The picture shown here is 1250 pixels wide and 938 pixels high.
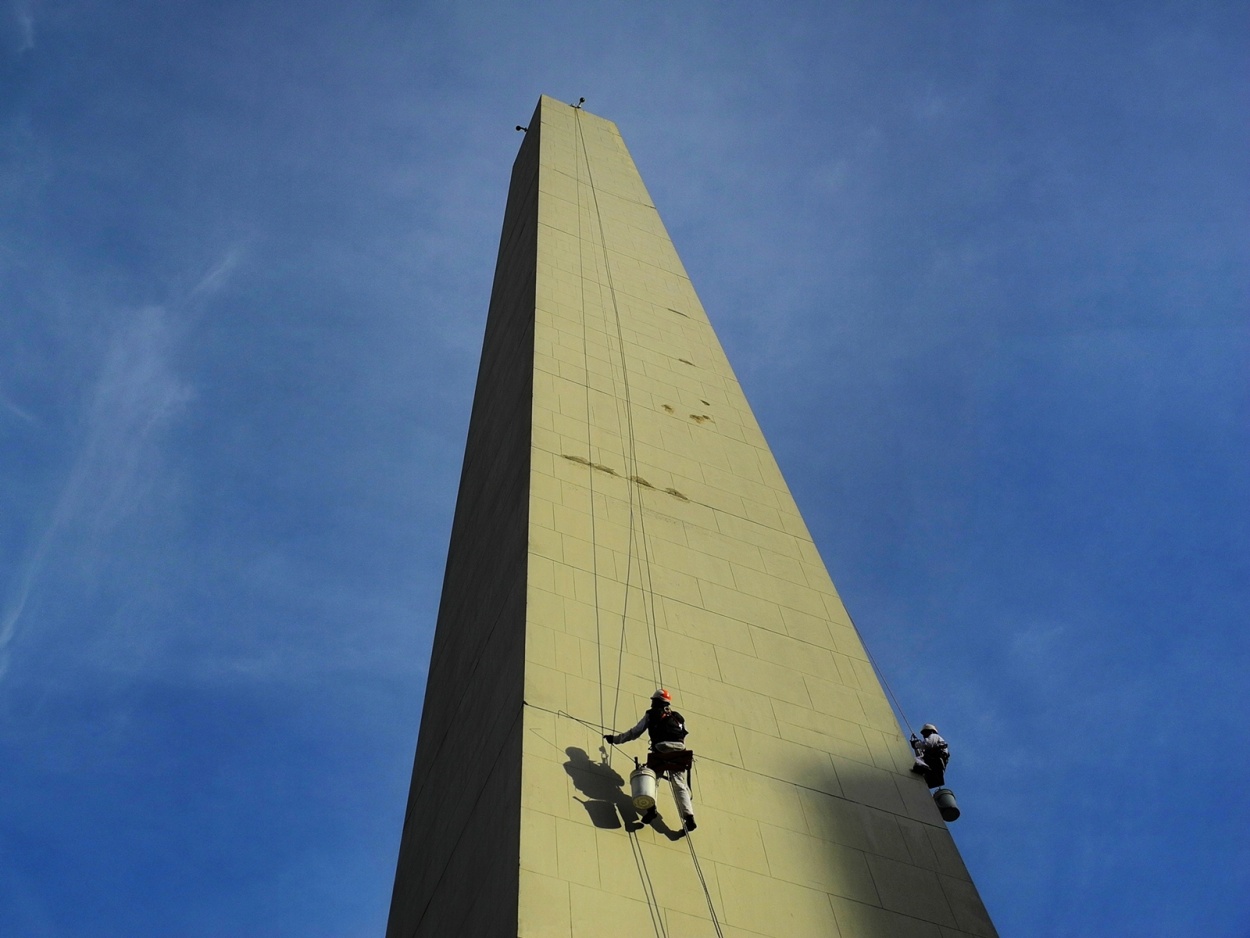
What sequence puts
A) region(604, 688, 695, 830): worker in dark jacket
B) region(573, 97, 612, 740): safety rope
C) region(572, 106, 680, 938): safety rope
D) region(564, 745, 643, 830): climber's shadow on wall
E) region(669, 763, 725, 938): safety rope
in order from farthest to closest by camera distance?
region(573, 97, 612, 740): safety rope, region(564, 745, 643, 830): climber's shadow on wall, region(604, 688, 695, 830): worker in dark jacket, region(572, 106, 680, 938): safety rope, region(669, 763, 725, 938): safety rope

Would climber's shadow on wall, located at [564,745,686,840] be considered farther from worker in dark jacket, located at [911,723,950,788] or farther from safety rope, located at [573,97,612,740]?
worker in dark jacket, located at [911,723,950,788]

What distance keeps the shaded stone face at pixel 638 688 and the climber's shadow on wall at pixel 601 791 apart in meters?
0.03

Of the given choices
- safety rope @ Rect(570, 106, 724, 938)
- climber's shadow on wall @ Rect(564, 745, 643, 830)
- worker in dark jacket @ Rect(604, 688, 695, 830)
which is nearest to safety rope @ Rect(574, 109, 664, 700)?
safety rope @ Rect(570, 106, 724, 938)

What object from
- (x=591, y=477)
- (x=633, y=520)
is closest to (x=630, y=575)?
(x=633, y=520)

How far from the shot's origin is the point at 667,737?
45.0ft

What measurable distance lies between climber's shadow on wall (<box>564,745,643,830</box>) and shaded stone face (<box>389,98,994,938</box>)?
0.11ft

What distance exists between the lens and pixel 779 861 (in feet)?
48.0

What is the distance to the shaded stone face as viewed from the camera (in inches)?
540

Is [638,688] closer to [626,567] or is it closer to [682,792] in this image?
[682,792]

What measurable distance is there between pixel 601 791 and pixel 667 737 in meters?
1.29

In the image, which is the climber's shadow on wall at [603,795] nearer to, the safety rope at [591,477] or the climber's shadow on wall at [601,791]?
the climber's shadow on wall at [601,791]

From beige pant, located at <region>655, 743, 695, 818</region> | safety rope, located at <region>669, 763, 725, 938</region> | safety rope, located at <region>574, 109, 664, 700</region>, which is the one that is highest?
safety rope, located at <region>574, 109, 664, 700</region>

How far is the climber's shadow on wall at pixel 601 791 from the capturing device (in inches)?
550

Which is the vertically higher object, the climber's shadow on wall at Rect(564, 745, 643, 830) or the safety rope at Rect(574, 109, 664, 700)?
the safety rope at Rect(574, 109, 664, 700)
